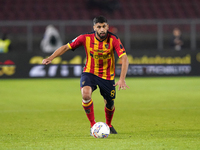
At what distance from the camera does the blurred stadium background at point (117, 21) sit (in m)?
19.3

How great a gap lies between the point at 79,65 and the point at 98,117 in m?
9.32

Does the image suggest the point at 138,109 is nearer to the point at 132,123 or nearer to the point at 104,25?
the point at 132,123

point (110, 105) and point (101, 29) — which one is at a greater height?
point (101, 29)

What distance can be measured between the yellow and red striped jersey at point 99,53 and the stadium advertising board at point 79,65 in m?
10.9

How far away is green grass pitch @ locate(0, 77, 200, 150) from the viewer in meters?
5.35

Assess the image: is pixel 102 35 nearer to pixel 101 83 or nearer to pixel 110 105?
pixel 101 83

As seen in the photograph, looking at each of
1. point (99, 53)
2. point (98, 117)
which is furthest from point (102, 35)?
point (98, 117)

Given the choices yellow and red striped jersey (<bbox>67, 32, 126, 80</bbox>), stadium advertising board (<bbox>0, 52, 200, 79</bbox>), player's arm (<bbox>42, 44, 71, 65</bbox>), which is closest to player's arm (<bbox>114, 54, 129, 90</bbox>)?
yellow and red striped jersey (<bbox>67, 32, 126, 80</bbox>)

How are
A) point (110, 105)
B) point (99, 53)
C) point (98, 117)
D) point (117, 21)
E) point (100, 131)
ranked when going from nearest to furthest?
point (100, 131) → point (99, 53) → point (110, 105) → point (98, 117) → point (117, 21)

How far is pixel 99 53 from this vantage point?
635 centimetres

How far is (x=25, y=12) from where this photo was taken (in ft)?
73.9

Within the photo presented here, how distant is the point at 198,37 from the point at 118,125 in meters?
14.6

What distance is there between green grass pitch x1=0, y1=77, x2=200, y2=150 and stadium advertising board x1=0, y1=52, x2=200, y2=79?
1473mm

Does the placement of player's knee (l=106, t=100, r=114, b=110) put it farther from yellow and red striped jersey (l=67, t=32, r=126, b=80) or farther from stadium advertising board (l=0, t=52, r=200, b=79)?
stadium advertising board (l=0, t=52, r=200, b=79)
